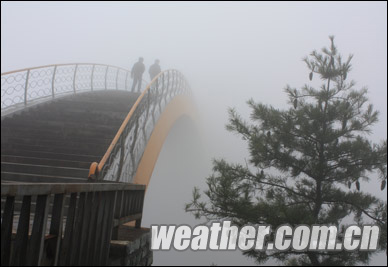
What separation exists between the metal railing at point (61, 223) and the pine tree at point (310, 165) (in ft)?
5.37

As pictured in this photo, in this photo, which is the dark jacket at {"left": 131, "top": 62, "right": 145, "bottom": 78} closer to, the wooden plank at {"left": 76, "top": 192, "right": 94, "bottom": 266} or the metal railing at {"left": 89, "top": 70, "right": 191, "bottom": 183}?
the metal railing at {"left": 89, "top": 70, "right": 191, "bottom": 183}

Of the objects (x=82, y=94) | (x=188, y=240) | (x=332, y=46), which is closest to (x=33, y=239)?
(x=188, y=240)

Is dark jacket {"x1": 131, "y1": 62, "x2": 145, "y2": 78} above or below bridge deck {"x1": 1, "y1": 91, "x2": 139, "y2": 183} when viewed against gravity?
above

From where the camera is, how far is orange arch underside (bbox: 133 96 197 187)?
7.23 metres

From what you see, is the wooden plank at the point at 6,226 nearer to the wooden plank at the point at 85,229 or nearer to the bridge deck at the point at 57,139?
the wooden plank at the point at 85,229

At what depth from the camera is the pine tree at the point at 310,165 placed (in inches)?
171

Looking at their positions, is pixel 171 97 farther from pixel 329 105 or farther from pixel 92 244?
pixel 92 244

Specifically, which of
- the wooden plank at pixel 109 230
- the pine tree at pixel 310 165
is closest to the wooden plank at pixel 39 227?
the wooden plank at pixel 109 230

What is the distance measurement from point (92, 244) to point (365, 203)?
3275 mm

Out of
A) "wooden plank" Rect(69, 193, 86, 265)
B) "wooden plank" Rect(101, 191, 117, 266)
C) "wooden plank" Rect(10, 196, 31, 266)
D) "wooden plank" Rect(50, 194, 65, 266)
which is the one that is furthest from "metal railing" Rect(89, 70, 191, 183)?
"wooden plank" Rect(10, 196, 31, 266)

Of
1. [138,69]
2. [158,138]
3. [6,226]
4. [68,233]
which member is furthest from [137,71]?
[6,226]

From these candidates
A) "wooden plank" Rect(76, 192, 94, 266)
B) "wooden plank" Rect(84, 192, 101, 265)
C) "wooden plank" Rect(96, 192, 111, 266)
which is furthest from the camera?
"wooden plank" Rect(96, 192, 111, 266)

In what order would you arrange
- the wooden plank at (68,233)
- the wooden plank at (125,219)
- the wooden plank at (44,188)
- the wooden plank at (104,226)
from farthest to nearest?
the wooden plank at (125,219), the wooden plank at (104,226), the wooden plank at (68,233), the wooden plank at (44,188)

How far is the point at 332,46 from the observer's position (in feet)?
16.9
